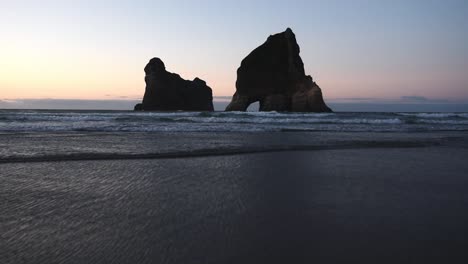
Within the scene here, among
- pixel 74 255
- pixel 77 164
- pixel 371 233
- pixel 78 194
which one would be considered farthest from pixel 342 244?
pixel 77 164

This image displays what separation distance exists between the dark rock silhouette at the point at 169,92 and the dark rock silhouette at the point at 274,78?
22.8 meters

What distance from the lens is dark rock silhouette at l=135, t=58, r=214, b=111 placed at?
278 feet

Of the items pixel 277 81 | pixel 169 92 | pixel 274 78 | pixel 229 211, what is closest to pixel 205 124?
pixel 229 211

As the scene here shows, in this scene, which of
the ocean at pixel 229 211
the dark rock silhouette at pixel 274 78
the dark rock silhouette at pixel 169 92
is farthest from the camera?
the dark rock silhouette at pixel 169 92

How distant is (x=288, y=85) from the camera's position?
6481cm

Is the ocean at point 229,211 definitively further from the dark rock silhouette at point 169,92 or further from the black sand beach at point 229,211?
the dark rock silhouette at point 169,92

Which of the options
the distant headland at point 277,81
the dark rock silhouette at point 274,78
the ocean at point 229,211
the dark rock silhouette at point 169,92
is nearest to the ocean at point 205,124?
the ocean at point 229,211

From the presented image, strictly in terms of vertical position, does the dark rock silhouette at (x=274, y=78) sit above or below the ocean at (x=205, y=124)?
above

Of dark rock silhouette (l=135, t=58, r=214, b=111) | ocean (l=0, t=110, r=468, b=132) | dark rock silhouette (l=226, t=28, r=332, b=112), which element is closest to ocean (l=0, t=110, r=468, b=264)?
ocean (l=0, t=110, r=468, b=132)

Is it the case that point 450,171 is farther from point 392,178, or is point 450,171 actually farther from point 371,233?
point 371,233

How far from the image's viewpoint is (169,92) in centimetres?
8669

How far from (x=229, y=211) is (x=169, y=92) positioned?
84093 mm

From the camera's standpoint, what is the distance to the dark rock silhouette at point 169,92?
84.8m

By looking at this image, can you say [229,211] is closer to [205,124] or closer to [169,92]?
[205,124]
